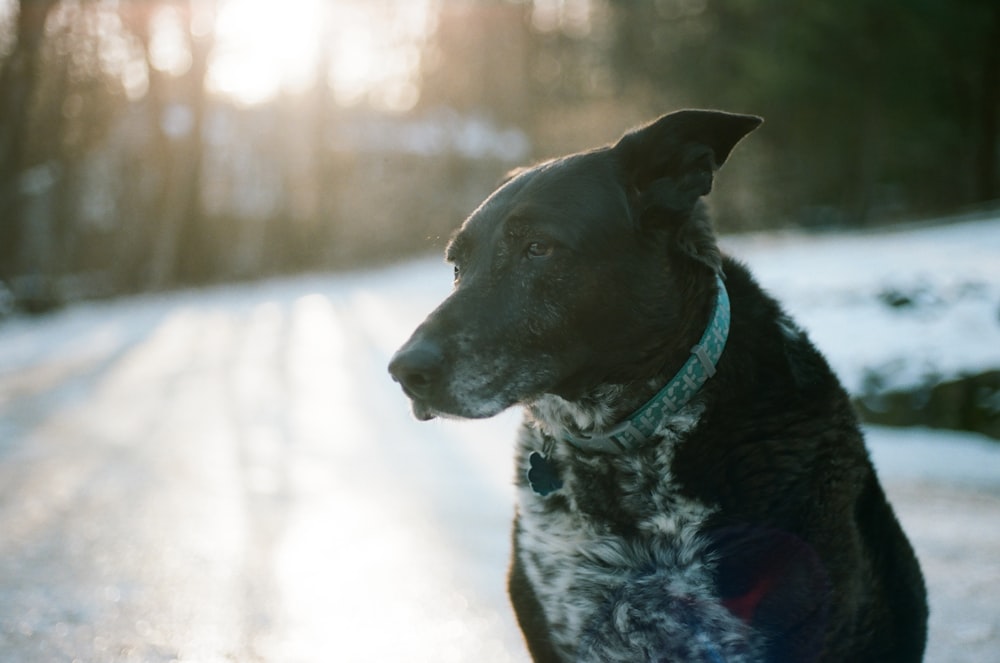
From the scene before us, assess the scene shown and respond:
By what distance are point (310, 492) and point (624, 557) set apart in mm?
3555

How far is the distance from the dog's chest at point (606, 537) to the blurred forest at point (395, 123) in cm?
1569

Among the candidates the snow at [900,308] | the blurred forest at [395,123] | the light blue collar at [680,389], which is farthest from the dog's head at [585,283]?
the blurred forest at [395,123]

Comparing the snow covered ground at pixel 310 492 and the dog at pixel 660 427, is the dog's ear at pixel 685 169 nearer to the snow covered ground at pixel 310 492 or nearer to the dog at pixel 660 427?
the dog at pixel 660 427

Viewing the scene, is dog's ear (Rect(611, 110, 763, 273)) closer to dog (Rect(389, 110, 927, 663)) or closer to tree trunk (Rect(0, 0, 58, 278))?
dog (Rect(389, 110, 927, 663))

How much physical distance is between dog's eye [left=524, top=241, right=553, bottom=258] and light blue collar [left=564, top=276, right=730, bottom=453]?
510mm

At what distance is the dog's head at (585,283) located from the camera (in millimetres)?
2498

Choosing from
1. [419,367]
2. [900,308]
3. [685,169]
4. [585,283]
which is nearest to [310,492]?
[419,367]

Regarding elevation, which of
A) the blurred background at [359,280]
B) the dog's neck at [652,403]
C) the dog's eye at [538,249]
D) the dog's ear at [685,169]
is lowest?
the blurred background at [359,280]

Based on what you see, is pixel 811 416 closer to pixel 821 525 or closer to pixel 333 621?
pixel 821 525

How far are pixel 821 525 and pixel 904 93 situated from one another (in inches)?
1015

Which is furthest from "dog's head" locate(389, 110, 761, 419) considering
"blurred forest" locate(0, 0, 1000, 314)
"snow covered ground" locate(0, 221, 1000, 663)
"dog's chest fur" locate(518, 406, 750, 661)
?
"blurred forest" locate(0, 0, 1000, 314)

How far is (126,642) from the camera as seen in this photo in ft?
10.7

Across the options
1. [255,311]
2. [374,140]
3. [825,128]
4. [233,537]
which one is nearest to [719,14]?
[825,128]

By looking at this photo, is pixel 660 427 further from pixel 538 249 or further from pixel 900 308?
pixel 900 308
